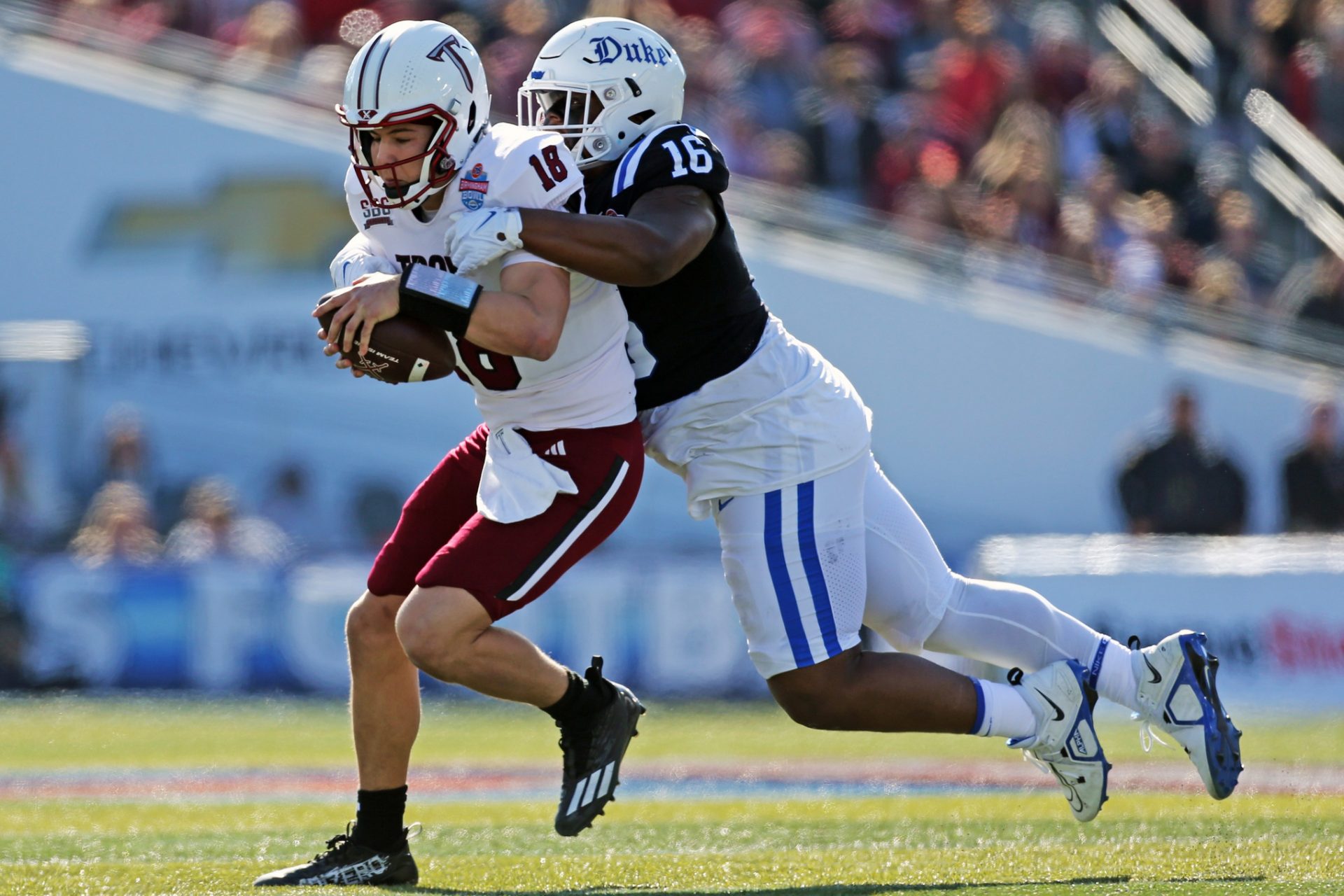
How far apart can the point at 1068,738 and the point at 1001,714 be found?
193 millimetres

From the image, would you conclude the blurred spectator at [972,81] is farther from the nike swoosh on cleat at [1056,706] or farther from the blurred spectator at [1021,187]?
the nike swoosh on cleat at [1056,706]

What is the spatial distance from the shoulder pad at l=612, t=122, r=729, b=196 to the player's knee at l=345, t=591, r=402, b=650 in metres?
1.12

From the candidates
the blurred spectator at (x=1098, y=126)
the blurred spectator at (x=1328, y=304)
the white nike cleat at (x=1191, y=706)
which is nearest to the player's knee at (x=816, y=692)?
the white nike cleat at (x=1191, y=706)

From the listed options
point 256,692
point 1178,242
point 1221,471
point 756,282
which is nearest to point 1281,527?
point 1221,471

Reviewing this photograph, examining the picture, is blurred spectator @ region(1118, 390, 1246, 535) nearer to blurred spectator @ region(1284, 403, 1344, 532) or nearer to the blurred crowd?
blurred spectator @ region(1284, 403, 1344, 532)

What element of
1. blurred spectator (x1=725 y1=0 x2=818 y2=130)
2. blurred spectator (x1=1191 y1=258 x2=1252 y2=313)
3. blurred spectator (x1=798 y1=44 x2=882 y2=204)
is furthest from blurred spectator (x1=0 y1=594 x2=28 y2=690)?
blurred spectator (x1=1191 y1=258 x2=1252 y2=313)

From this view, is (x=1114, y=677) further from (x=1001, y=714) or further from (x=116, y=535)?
(x=116, y=535)

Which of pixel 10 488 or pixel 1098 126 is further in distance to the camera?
pixel 1098 126

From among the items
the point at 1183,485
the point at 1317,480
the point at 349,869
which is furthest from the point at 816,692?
the point at 1317,480

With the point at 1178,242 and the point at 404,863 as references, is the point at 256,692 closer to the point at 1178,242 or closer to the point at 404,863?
the point at 404,863

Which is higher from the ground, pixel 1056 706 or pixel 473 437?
pixel 473 437

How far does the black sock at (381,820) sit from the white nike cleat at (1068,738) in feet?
4.95

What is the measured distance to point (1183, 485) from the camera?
10.2 metres

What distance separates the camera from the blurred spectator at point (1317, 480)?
1034 cm
